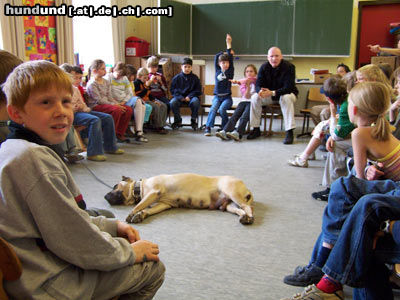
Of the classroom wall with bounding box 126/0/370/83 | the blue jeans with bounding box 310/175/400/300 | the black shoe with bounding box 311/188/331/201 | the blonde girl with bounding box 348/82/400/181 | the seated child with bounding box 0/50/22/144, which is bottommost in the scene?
the black shoe with bounding box 311/188/331/201

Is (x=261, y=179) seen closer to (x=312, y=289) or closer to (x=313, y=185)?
(x=313, y=185)

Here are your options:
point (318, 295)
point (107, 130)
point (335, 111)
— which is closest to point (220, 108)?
point (107, 130)

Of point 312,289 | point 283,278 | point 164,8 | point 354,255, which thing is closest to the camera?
point 354,255

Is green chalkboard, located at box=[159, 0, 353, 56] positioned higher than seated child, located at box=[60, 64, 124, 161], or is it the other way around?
green chalkboard, located at box=[159, 0, 353, 56]

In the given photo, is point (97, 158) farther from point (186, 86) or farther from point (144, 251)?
point (144, 251)

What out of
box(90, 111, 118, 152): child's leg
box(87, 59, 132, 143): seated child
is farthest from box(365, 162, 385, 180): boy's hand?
box(87, 59, 132, 143): seated child

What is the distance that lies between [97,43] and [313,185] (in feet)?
18.8

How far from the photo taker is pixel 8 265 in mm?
892

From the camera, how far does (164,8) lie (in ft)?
27.6

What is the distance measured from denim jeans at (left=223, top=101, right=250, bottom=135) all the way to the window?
319cm

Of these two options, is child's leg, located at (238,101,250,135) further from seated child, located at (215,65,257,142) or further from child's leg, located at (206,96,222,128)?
child's leg, located at (206,96,222,128)

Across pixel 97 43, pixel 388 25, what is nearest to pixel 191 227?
pixel 97 43

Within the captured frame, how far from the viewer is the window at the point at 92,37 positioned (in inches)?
281

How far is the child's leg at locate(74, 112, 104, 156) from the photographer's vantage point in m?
4.47
